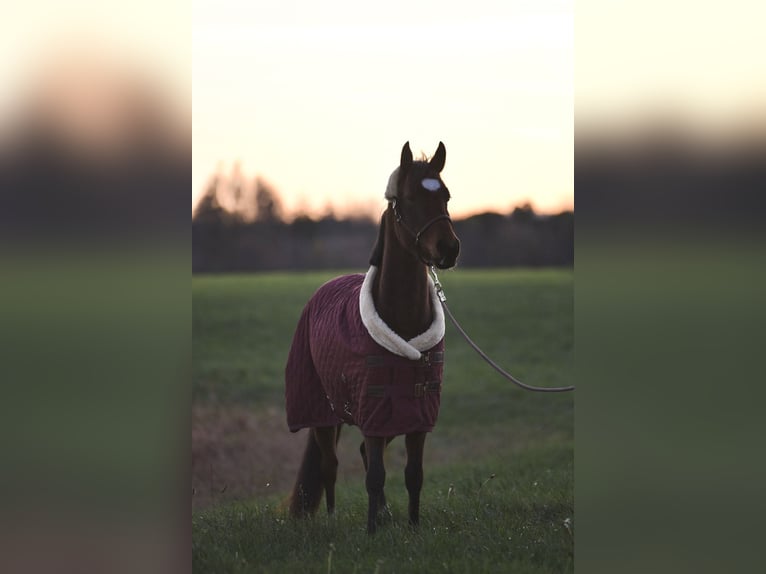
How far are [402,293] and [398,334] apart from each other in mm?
269

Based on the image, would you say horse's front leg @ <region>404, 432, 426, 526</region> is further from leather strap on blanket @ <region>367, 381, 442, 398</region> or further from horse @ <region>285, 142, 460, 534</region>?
leather strap on blanket @ <region>367, 381, 442, 398</region>

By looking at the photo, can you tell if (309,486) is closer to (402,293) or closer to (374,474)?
(374,474)

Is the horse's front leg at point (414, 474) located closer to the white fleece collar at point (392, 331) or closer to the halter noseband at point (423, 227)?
the white fleece collar at point (392, 331)

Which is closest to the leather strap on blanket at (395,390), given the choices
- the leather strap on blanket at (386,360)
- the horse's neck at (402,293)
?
the leather strap on blanket at (386,360)

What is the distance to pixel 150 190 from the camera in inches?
138

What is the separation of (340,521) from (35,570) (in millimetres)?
3137

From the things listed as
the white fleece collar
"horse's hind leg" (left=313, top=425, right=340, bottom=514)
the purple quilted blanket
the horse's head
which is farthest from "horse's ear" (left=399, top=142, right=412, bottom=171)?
"horse's hind leg" (left=313, top=425, right=340, bottom=514)

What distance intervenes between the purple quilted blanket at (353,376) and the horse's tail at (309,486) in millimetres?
320

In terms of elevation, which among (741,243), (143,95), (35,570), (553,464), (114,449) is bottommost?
(553,464)

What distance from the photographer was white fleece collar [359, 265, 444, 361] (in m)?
5.87

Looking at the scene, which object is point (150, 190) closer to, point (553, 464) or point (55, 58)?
point (55, 58)

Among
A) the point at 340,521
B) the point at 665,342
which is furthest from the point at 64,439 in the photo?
the point at 340,521

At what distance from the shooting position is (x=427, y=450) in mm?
14133

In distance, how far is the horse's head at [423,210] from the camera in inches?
220
